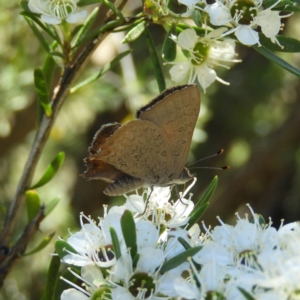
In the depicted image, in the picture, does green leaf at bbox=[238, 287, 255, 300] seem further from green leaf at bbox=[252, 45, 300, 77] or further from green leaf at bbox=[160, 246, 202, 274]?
green leaf at bbox=[252, 45, 300, 77]

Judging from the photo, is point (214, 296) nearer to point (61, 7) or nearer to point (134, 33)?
point (134, 33)

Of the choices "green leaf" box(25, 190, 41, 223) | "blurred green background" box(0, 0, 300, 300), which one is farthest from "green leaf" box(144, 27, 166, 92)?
"blurred green background" box(0, 0, 300, 300)

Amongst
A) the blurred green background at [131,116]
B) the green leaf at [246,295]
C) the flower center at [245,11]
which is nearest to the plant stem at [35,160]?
the flower center at [245,11]

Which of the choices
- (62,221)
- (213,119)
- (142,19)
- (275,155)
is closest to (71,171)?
(62,221)

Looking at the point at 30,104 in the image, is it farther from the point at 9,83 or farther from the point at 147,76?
the point at 147,76

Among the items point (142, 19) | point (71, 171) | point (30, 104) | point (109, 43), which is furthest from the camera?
point (71, 171)
